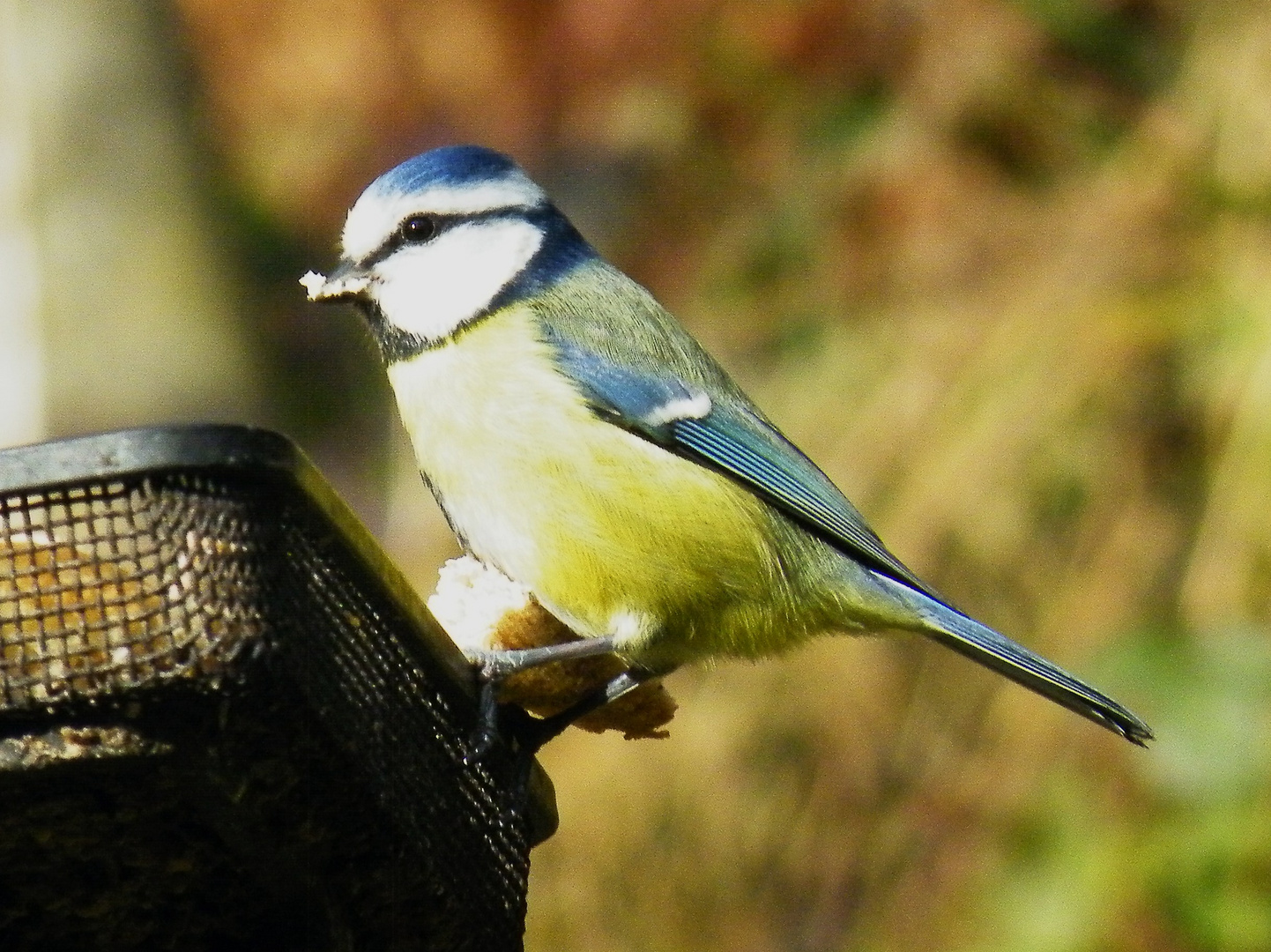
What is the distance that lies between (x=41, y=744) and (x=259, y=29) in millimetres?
4662

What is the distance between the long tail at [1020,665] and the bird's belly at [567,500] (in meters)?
0.25

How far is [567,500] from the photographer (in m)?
2.03

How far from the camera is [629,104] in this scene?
187 inches

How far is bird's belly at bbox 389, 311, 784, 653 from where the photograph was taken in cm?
203

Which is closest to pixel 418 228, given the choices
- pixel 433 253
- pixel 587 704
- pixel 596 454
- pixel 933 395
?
pixel 433 253

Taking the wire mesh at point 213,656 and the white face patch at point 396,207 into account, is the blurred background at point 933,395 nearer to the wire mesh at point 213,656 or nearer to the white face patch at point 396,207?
the white face patch at point 396,207

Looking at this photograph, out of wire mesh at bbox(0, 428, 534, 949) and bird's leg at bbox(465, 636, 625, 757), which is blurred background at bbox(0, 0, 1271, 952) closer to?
bird's leg at bbox(465, 636, 625, 757)

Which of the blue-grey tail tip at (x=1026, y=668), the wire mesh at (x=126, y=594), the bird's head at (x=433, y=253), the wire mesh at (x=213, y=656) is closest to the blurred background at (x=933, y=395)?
the blue-grey tail tip at (x=1026, y=668)

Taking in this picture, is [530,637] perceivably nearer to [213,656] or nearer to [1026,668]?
[1026,668]

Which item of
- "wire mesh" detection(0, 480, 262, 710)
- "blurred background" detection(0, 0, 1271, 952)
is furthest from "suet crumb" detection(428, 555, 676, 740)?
"blurred background" detection(0, 0, 1271, 952)

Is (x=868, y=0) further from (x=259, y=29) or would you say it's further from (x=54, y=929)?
(x=54, y=929)

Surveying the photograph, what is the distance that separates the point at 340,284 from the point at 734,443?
59cm

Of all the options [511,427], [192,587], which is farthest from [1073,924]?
[192,587]

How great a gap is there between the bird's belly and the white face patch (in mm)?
185
